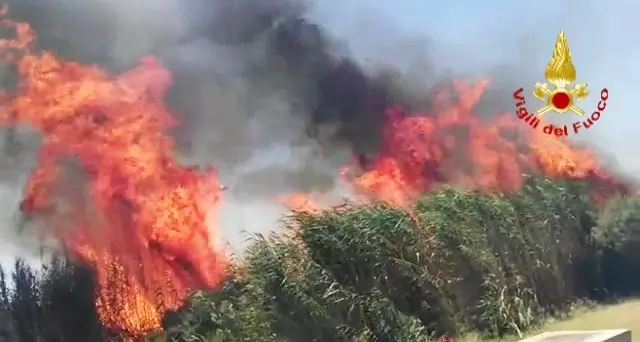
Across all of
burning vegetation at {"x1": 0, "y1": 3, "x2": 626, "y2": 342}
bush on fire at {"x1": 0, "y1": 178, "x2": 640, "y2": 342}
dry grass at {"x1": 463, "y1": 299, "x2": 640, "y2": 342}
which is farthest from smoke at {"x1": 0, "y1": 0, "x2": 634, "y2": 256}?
dry grass at {"x1": 463, "y1": 299, "x2": 640, "y2": 342}

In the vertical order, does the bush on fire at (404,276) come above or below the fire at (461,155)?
below

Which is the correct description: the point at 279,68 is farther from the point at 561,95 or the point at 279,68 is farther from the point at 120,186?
the point at 561,95

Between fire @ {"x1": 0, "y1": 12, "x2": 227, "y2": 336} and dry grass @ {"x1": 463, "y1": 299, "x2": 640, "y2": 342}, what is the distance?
2.59m

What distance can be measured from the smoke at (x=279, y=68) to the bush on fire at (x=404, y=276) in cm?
31

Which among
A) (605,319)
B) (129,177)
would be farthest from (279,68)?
(605,319)

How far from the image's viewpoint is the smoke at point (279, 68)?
439 cm

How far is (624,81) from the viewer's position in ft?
19.6

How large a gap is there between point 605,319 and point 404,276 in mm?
1669

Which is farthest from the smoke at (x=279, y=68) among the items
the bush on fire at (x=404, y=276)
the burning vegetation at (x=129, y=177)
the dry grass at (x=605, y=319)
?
the dry grass at (x=605, y=319)

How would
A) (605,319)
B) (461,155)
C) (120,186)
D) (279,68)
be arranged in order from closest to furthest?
(120,186)
(279,68)
(461,155)
(605,319)

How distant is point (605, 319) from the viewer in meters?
5.89

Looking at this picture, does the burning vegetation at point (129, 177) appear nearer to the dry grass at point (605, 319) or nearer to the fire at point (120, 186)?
the fire at point (120, 186)

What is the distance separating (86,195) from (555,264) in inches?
131

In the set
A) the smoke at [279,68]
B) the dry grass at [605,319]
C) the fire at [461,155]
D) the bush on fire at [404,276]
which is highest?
the smoke at [279,68]
